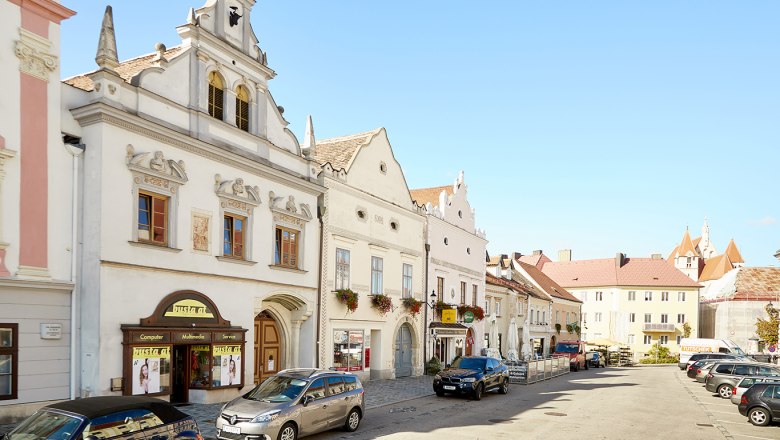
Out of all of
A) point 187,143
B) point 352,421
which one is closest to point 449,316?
point 352,421

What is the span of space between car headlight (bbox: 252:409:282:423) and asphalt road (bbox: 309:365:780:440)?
6.69 feet

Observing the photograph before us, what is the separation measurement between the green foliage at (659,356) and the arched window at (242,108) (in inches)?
2341

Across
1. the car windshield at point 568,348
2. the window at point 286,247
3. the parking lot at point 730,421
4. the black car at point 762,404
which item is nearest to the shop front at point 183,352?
the window at point 286,247

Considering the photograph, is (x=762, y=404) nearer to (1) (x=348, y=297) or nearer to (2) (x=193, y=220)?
(1) (x=348, y=297)

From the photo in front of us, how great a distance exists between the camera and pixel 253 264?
22.1m

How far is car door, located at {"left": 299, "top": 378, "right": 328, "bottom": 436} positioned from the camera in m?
15.0

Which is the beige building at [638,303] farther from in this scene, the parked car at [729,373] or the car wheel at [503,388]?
the car wheel at [503,388]

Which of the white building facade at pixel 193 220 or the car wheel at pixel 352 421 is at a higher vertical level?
the white building facade at pixel 193 220

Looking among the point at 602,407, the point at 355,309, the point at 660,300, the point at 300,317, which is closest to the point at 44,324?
the point at 300,317

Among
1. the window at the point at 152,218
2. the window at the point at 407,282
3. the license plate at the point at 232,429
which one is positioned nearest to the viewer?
the license plate at the point at 232,429

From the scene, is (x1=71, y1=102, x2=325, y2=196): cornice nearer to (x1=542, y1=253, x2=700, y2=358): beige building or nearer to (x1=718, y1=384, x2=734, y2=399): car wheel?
(x1=718, y1=384, x2=734, y2=399): car wheel

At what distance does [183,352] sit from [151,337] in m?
2.18

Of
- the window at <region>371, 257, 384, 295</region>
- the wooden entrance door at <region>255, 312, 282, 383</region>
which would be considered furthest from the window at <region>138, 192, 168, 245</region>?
the window at <region>371, 257, 384, 295</region>

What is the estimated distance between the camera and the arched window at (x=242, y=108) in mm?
22141
